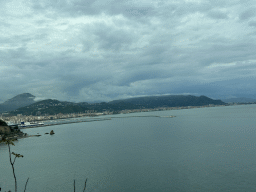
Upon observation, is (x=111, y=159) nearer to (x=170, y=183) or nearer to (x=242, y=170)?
(x=170, y=183)

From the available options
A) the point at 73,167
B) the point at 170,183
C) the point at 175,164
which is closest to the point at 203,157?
the point at 175,164

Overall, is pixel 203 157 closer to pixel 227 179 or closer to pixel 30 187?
pixel 227 179

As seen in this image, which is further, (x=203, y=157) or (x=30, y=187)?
(x=203, y=157)

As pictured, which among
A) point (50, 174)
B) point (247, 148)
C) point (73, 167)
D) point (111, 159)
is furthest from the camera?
point (247, 148)

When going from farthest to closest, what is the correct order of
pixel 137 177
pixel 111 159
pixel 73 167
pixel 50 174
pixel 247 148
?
pixel 247 148 → pixel 111 159 → pixel 73 167 → pixel 50 174 → pixel 137 177

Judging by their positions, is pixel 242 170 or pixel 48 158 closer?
pixel 242 170

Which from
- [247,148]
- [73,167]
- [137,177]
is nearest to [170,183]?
[137,177]

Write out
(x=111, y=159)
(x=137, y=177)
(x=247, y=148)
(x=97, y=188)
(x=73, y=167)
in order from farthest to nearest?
(x=247, y=148) < (x=111, y=159) < (x=73, y=167) < (x=137, y=177) < (x=97, y=188)

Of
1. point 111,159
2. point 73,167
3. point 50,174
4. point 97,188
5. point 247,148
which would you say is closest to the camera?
point 97,188

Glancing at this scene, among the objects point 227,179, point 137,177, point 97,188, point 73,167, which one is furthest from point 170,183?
point 73,167
